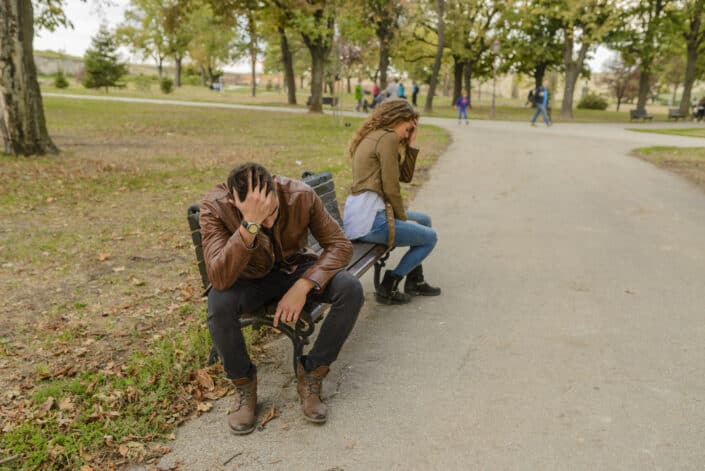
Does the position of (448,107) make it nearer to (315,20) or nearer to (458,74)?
(458,74)

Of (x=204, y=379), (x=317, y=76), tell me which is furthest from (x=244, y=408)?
(x=317, y=76)

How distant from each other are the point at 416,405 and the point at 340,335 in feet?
1.77

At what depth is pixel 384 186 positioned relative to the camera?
14.0ft

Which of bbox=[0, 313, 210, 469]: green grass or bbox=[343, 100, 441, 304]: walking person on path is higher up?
bbox=[343, 100, 441, 304]: walking person on path

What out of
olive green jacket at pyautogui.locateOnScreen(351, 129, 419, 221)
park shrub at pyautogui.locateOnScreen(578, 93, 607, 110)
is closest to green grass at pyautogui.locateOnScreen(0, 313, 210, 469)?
olive green jacket at pyautogui.locateOnScreen(351, 129, 419, 221)

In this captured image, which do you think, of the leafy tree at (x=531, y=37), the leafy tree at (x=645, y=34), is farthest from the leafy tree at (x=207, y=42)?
the leafy tree at (x=645, y=34)

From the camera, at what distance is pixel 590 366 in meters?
3.55

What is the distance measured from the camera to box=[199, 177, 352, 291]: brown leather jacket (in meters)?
2.85

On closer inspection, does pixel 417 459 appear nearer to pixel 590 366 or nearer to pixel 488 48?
pixel 590 366

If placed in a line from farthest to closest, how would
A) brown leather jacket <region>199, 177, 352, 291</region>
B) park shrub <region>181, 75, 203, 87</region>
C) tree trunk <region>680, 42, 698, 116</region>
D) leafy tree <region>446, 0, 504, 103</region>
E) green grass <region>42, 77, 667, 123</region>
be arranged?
1. park shrub <region>181, 75, 203, 87</region>
2. leafy tree <region>446, 0, 504, 103</region>
3. tree trunk <region>680, 42, 698, 116</region>
4. green grass <region>42, 77, 667, 123</region>
5. brown leather jacket <region>199, 177, 352, 291</region>

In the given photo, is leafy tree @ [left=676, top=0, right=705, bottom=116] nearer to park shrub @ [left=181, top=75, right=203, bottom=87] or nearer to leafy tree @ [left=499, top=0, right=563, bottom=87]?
leafy tree @ [left=499, top=0, right=563, bottom=87]

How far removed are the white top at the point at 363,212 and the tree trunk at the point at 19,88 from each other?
8683 mm

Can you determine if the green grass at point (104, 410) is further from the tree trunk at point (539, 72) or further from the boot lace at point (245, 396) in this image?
the tree trunk at point (539, 72)

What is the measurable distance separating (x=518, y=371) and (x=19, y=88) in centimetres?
1039
